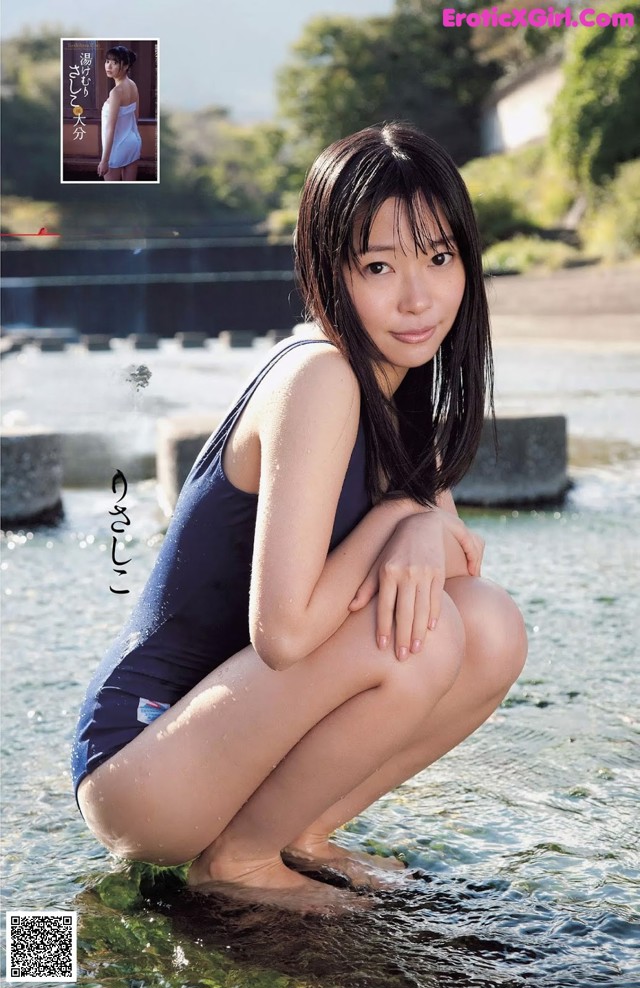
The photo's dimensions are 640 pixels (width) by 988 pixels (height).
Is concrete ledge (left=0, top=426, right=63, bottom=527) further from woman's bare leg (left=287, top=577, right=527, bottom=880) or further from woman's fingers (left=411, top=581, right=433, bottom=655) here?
woman's fingers (left=411, top=581, right=433, bottom=655)

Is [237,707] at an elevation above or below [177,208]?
below

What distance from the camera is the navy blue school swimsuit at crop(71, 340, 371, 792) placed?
1.66 meters

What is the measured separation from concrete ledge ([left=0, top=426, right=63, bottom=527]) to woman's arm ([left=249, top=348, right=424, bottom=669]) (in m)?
3.23

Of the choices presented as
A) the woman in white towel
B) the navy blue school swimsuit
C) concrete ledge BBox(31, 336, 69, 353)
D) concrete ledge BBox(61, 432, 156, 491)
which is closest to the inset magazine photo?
the woman in white towel

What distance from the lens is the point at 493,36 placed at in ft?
135

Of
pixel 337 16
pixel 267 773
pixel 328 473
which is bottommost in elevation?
pixel 267 773

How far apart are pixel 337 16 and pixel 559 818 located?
45.8 m

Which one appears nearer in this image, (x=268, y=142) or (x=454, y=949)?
(x=454, y=949)

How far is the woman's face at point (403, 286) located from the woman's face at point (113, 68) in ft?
1.65

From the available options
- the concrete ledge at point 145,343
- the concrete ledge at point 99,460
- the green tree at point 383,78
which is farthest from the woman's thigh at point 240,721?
the green tree at point 383,78

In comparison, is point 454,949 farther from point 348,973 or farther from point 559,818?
point 559,818

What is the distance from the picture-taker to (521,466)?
473 cm

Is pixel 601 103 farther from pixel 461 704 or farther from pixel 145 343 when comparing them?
pixel 461 704

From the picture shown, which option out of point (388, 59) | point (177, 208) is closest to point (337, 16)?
point (388, 59)
